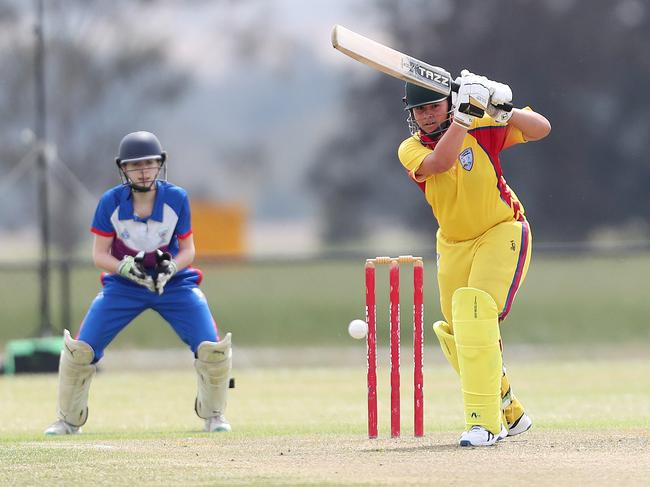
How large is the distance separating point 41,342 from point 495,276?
8212mm

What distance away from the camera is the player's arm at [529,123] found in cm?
696

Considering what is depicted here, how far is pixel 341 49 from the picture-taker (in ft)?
21.8

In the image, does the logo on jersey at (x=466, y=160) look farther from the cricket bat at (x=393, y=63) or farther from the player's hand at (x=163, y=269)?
the player's hand at (x=163, y=269)

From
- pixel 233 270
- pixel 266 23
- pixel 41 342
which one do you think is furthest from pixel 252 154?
pixel 41 342

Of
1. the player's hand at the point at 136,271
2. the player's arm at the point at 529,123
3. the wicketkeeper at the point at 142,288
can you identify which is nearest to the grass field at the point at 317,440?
the wicketkeeper at the point at 142,288

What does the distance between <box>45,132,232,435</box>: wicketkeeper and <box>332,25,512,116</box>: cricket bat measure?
2036 mm

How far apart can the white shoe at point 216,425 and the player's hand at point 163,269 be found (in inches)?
33.7

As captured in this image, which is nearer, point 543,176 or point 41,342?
point 41,342

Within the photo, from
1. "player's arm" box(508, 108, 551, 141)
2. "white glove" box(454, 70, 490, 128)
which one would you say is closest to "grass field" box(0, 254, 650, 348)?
"player's arm" box(508, 108, 551, 141)

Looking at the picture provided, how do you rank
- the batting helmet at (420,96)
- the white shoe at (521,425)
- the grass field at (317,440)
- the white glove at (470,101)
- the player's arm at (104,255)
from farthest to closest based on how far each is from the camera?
1. the player's arm at (104,255)
2. the white shoe at (521,425)
3. the batting helmet at (420,96)
4. the white glove at (470,101)
5. the grass field at (317,440)

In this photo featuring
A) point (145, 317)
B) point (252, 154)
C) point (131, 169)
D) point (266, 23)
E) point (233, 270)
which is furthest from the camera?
point (252, 154)

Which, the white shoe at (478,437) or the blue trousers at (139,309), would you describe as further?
the blue trousers at (139,309)

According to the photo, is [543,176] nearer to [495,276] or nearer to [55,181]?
[55,181]

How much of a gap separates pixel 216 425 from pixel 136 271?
3.40 feet
